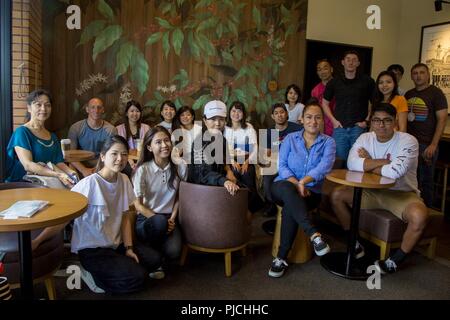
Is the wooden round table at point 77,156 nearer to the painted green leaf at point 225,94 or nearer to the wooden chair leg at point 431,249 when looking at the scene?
the painted green leaf at point 225,94

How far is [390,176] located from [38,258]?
2.32 metres

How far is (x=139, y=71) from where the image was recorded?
4.62m

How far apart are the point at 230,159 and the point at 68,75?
2256 millimetres

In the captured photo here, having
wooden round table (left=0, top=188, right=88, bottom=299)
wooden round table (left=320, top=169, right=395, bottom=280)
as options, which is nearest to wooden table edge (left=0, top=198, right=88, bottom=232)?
wooden round table (left=0, top=188, right=88, bottom=299)

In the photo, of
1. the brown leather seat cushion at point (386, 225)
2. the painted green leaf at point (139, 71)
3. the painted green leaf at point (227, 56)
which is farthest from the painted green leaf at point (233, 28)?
the brown leather seat cushion at point (386, 225)

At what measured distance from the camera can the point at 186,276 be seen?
8.67 ft

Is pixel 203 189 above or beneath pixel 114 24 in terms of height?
beneath

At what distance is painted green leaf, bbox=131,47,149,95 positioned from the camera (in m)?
4.59

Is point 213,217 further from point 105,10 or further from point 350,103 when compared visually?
point 105,10

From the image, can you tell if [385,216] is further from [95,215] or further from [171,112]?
[171,112]
